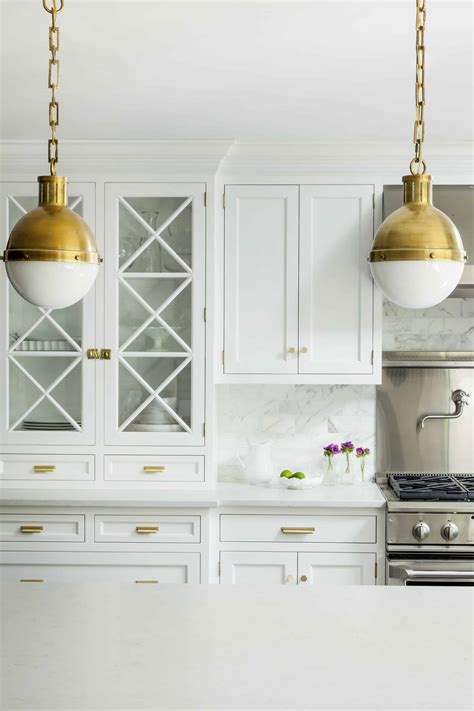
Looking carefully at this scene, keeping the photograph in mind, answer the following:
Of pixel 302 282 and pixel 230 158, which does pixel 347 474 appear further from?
pixel 230 158

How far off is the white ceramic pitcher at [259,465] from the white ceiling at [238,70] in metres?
1.44

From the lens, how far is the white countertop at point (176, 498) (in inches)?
135

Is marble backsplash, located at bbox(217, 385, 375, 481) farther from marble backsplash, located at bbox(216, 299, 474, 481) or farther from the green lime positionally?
the green lime

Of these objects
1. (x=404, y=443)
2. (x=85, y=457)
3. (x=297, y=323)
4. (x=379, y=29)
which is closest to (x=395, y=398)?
(x=404, y=443)

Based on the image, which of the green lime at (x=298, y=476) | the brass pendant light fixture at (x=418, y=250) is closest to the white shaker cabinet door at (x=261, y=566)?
the green lime at (x=298, y=476)

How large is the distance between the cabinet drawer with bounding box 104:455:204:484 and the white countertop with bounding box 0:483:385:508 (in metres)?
0.06

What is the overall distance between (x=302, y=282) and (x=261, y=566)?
1.30 meters

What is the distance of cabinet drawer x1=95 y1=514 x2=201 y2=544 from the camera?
11.4 ft

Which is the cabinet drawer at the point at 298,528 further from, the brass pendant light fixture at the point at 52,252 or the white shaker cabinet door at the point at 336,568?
the brass pendant light fixture at the point at 52,252

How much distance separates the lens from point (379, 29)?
2.15 metres

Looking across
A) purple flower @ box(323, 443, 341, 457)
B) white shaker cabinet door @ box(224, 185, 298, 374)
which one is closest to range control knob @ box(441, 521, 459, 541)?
purple flower @ box(323, 443, 341, 457)

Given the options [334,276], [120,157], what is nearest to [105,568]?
[334,276]

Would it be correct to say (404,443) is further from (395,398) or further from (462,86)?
(462,86)

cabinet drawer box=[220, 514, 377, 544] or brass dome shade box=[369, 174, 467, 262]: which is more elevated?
brass dome shade box=[369, 174, 467, 262]
